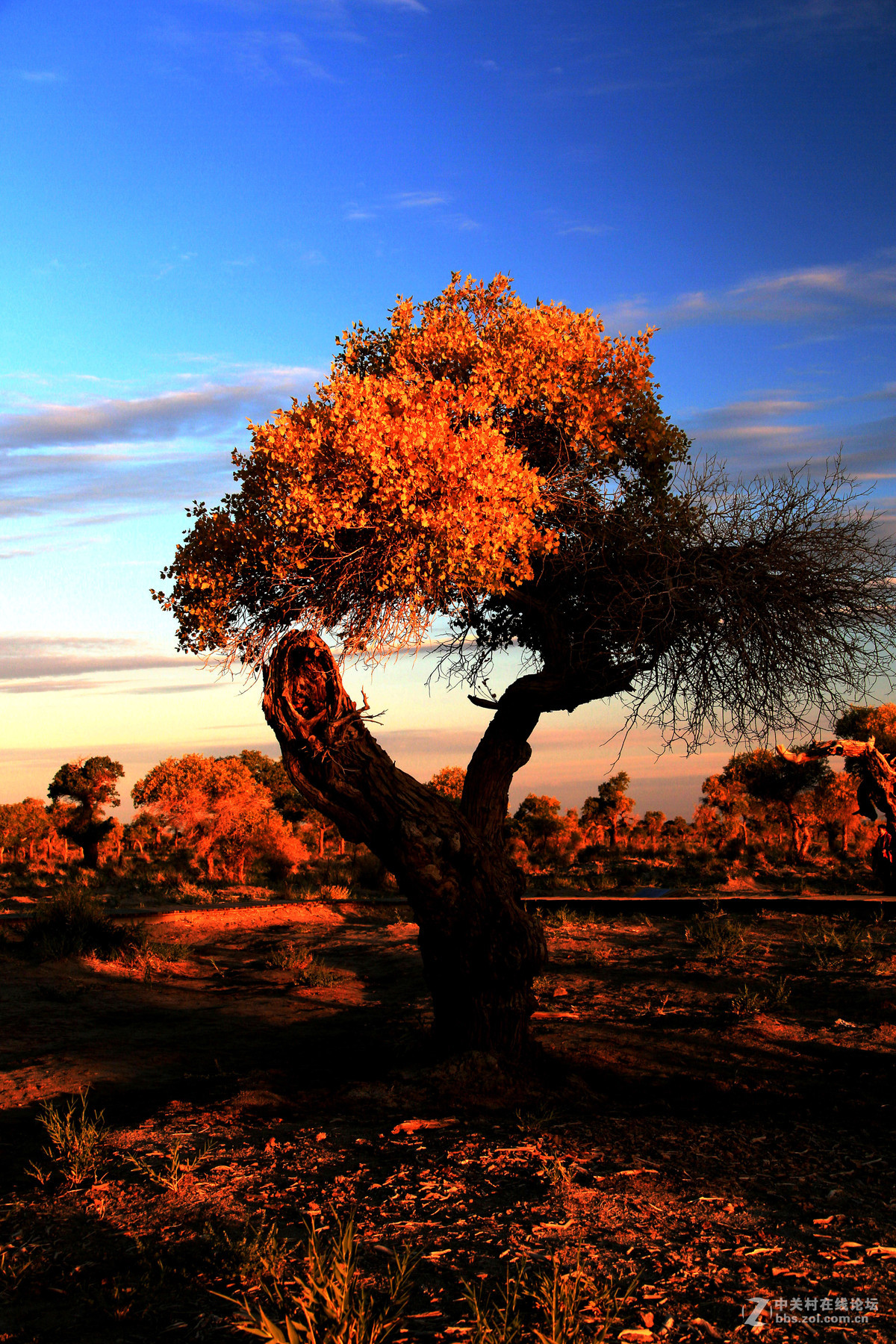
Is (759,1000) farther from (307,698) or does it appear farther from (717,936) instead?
(307,698)

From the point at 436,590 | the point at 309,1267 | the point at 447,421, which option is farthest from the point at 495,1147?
the point at 447,421

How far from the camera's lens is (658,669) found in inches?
381

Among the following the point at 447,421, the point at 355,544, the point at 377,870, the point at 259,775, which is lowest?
the point at 377,870

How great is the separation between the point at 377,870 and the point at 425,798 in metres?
24.8

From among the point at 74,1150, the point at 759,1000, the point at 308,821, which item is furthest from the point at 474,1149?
the point at 308,821

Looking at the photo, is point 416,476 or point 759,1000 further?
point 759,1000

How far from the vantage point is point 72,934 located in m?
16.2

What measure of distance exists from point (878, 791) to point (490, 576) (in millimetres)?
12164

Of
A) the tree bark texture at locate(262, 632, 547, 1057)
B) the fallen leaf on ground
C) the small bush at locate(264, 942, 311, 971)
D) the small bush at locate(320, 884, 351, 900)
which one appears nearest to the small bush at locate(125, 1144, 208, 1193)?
the fallen leaf on ground

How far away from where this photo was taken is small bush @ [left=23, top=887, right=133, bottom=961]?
15695mm

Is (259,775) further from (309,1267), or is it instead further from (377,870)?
(309,1267)

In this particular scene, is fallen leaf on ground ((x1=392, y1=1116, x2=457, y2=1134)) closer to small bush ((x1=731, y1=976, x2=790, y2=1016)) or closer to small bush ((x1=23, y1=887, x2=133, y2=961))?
small bush ((x1=731, y1=976, x2=790, y2=1016))

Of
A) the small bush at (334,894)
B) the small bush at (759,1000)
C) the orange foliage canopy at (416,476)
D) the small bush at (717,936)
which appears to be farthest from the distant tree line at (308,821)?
the orange foliage canopy at (416,476)

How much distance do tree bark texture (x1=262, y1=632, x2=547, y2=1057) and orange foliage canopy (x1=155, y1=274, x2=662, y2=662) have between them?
31.6 inches
